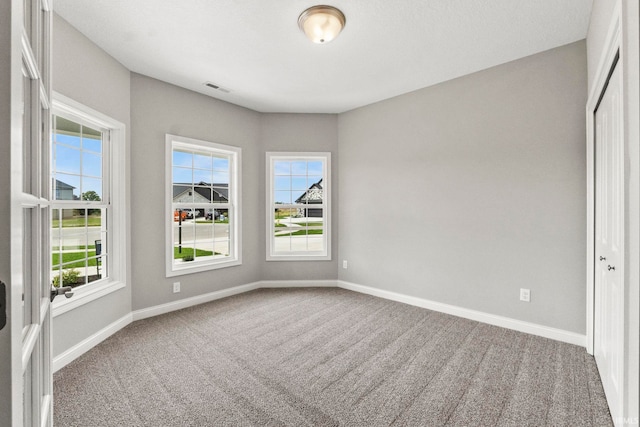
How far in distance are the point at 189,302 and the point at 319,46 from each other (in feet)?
10.6

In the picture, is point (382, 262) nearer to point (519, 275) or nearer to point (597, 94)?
point (519, 275)

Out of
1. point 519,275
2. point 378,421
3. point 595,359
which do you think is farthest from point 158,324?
point 595,359

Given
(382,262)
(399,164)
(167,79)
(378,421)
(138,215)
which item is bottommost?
(378,421)

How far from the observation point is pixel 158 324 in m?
3.08

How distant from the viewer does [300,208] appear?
4562 mm

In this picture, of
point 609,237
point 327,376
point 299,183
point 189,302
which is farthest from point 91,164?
point 609,237

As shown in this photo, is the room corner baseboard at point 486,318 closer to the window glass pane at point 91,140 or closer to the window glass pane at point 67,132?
the window glass pane at point 91,140

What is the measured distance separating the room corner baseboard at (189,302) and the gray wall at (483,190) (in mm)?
1678

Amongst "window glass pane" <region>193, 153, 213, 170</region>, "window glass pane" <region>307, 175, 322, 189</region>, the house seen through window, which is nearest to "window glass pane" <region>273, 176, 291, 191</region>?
"window glass pane" <region>307, 175, 322, 189</region>

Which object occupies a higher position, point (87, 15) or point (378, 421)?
point (87, 15)

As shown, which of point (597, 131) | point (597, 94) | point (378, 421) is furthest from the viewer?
point (597, 131)

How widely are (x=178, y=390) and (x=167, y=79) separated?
3130mm

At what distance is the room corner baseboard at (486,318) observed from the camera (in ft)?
8.64

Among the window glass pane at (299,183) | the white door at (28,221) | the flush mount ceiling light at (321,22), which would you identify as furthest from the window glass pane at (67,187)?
the window glass pane at (299,183)
